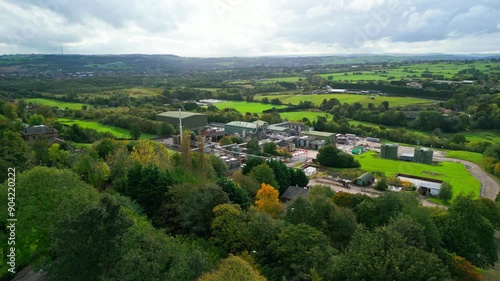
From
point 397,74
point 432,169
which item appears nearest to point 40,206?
point 432,169

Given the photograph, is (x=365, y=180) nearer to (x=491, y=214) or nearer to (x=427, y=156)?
(x=427, y=156)

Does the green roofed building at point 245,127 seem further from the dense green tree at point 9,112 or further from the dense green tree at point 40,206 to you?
the dense green tree at point 40,206

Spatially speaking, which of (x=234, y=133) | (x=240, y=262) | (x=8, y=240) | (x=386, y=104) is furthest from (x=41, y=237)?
(x=386, y=104)

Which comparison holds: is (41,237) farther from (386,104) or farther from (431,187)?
(386,104)

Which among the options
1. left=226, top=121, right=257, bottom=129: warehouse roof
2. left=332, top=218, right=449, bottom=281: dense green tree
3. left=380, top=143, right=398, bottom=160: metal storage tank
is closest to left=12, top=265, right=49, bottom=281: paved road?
left=332, top=218, right=449, bottom=281: dense green tree

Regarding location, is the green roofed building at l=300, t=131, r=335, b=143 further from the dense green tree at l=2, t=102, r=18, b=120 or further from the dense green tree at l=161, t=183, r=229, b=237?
the dense green tree at l=2, t=102, r=18, b=120

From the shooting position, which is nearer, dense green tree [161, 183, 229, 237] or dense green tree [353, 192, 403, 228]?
dense green tree [161, 183, 229, 237]

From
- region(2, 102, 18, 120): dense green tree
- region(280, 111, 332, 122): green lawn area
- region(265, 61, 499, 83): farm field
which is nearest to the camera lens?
region(2, 102, 18, 120): dense green tree

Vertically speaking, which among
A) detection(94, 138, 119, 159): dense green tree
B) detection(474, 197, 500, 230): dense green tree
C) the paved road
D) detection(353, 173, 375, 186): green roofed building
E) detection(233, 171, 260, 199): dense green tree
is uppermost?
detection(94, 138, 119, 159): dense green tree
